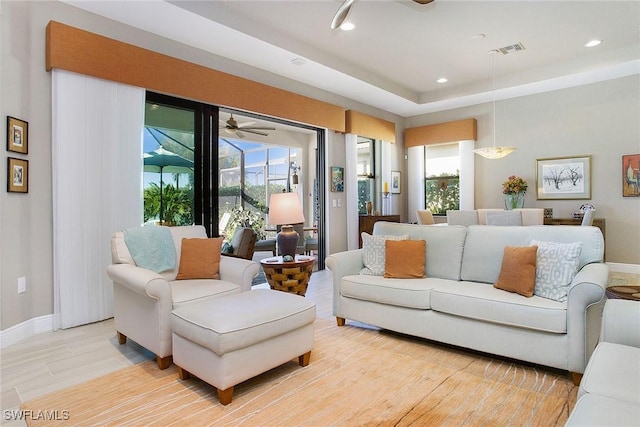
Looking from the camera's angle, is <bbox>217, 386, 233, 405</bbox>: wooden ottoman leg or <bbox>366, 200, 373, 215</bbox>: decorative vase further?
<bbox>366, 200, 373, 215</bbox>: decorative vase

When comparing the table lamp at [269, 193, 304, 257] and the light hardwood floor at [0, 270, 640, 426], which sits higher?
the table lamp at [269, 193, 304, 257]

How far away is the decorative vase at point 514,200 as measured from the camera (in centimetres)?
605

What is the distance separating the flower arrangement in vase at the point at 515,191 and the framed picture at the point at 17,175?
6.45 metres

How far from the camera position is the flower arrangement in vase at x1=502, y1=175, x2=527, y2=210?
6043 millimetres

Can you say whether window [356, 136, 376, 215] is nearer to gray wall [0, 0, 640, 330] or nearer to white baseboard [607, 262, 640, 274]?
gray wall [0, 0, 640, 330]

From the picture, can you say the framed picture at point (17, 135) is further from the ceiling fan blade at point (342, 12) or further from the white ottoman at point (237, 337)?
the ceiling fan blade at point (342, 12)

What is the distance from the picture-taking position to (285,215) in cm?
365

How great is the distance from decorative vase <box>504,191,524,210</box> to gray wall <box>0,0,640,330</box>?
6.1 inches

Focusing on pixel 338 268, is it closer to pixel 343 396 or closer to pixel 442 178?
pixel 343 396

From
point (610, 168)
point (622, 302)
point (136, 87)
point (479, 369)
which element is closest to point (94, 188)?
point (136, 87)

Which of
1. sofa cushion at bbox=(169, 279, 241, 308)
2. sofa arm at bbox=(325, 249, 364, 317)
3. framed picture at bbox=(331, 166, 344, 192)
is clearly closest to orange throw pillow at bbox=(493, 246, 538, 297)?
sofa arm at bbox=(325, 249, 364, 317)

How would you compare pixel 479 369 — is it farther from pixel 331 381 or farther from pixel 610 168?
pixel 610 168

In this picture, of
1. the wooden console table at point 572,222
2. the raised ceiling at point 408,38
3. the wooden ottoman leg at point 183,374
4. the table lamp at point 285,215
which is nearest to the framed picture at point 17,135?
the raised ceiling at point 408,38

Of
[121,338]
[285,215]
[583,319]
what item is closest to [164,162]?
[285,215]
